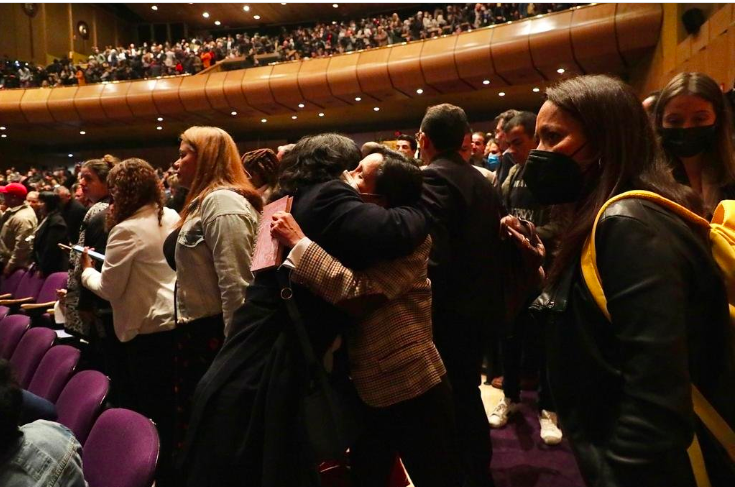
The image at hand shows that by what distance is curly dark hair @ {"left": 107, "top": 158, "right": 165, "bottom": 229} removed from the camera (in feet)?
8.80

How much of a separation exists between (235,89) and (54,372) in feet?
43.3

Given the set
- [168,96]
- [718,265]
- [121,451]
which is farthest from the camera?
[168,96]

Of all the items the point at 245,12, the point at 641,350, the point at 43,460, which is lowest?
the point at 43,460

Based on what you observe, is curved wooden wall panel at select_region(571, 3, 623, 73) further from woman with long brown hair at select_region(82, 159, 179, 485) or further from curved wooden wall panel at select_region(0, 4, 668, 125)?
woman with long brown hair at select_region(82, 159, 179, 485)

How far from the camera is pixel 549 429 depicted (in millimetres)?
3002

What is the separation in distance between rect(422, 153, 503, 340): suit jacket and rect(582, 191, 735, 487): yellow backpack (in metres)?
1.24

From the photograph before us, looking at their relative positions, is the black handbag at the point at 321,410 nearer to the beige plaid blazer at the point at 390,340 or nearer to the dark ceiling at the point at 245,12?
the beige plaid blazer at the point at 390,340

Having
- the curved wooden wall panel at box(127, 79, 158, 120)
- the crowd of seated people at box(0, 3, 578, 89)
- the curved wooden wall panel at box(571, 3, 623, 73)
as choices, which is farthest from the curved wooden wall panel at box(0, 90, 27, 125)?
the curved wooden wall panel at box(571, 3, 623, 73)

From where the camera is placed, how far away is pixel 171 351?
2.65 meters

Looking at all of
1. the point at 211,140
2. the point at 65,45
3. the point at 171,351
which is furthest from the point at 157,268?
the point at 65,45

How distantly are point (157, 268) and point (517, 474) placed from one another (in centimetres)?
203

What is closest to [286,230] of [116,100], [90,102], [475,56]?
[475,56]

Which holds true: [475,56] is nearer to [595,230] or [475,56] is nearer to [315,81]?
[315,81]

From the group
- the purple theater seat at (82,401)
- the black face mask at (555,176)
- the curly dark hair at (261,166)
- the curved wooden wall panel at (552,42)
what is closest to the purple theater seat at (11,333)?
the purple theater seat at (82,401)
